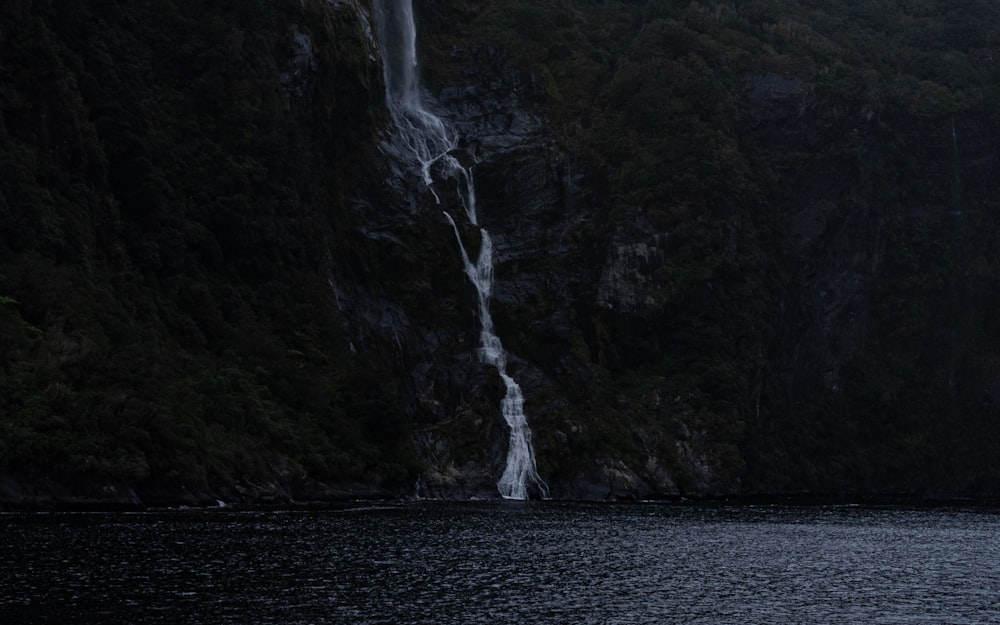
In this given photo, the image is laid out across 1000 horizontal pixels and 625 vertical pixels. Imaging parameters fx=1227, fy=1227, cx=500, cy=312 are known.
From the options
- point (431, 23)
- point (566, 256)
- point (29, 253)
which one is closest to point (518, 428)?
point (566, 256)

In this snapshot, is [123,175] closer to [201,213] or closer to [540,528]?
[201,213]

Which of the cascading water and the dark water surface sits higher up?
the cascading water

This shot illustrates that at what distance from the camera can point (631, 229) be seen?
106 m

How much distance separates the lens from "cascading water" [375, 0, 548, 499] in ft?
279

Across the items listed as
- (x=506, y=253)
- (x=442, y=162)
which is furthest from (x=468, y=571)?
(x=442, y=162)

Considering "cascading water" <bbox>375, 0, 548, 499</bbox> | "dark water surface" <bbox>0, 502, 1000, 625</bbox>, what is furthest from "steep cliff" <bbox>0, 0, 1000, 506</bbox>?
"dark water surface" <bbox>0, 502, 1000, 625</bbox>

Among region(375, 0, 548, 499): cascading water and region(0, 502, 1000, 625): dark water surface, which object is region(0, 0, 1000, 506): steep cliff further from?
region(0, 502, 1000, 625): dark water surface

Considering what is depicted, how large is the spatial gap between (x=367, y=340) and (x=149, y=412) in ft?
100

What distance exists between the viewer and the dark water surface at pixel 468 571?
102 feet

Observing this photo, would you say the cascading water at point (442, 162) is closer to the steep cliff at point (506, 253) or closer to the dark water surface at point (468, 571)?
the steep cliff at point (506, 253)

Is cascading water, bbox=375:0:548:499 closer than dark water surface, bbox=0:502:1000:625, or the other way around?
dark water surface, bbox=0:502:1000:625

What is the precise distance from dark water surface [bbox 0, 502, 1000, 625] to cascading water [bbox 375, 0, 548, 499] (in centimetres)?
2391

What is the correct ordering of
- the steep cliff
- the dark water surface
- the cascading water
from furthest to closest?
the cascading water → the steep cliff → the dark water surface

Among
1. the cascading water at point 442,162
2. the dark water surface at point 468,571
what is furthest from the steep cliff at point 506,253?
the dark water surface at point 468,571
